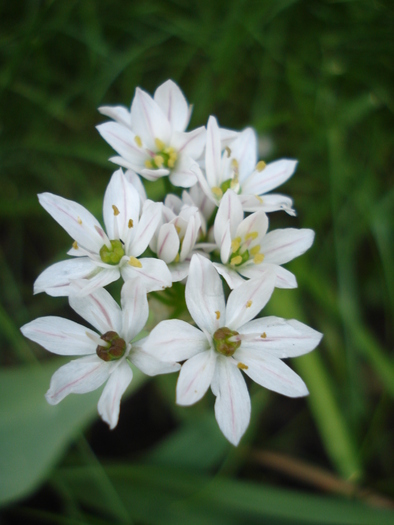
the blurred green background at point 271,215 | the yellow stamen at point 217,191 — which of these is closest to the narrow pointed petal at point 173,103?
the yellow stamen at point 217,191

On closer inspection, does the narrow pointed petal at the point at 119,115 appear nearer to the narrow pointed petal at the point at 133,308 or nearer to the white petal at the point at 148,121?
the white petal at the point at 148,121

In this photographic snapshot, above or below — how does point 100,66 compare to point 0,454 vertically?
above

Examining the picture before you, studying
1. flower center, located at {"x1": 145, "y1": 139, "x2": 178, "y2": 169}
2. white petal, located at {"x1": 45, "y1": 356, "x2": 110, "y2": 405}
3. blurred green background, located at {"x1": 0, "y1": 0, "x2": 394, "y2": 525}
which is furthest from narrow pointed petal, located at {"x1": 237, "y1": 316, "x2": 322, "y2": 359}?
blurred green background, located at {"x1": 0, "y1": 0, "x2": 394, "y2": 525}

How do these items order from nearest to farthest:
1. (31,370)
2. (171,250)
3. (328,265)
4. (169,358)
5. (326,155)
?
(169,358) < (171,250) < (31,370) < (326,155) < (328,265)

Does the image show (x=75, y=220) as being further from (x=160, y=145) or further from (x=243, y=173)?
(x=243, y=173)

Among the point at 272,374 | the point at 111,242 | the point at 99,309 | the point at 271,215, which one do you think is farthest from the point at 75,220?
the point at 271,215

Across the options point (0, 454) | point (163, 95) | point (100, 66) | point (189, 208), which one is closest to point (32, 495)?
point (0, 454)

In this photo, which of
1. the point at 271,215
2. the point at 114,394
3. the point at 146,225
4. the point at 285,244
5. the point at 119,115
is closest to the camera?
the point at 114,394

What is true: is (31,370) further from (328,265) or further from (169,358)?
(328,265)
